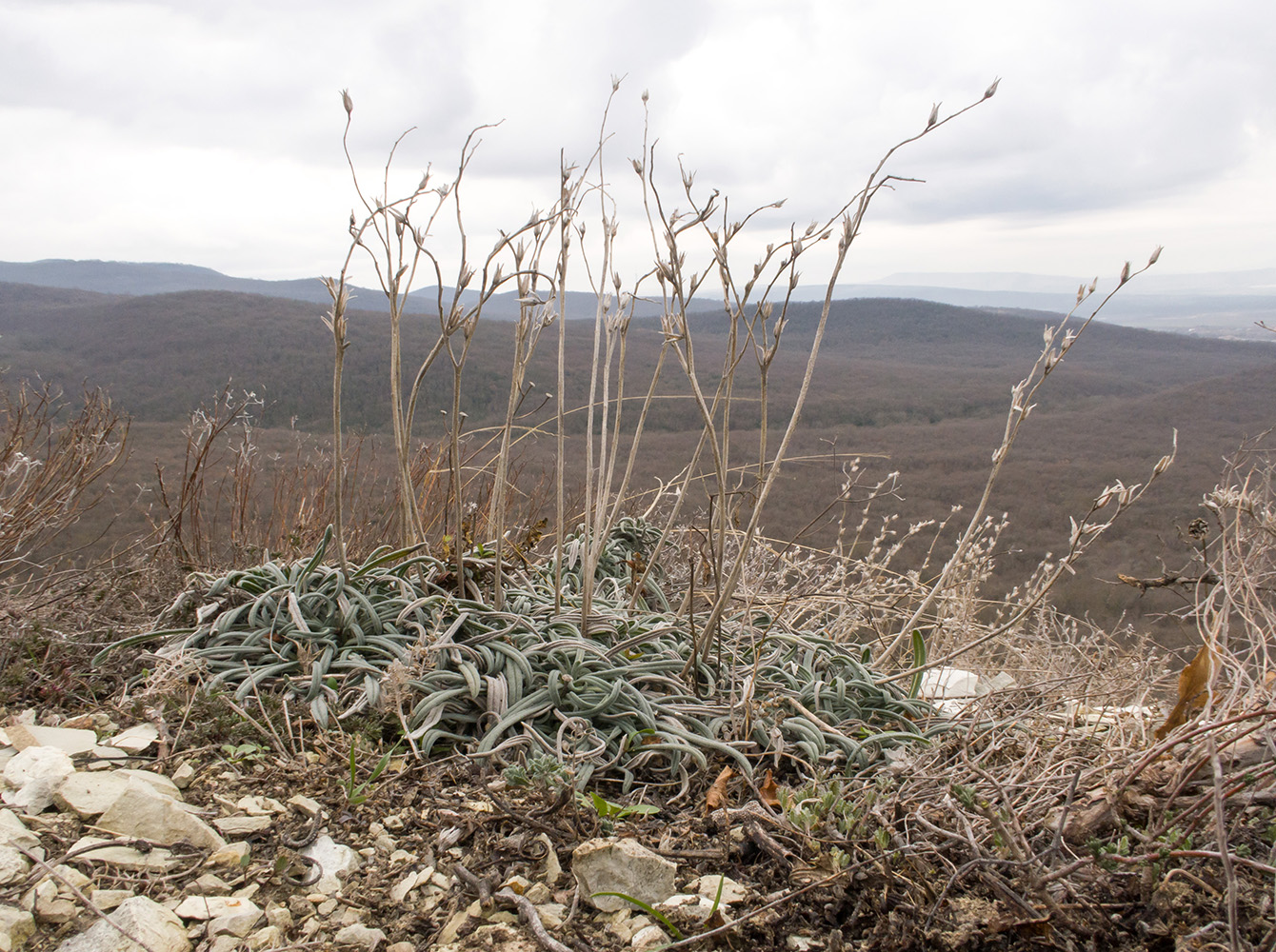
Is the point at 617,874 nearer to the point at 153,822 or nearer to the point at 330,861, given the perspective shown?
the point at 330,861

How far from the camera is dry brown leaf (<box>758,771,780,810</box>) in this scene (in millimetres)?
1661

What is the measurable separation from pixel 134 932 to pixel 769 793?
1214 millimetres

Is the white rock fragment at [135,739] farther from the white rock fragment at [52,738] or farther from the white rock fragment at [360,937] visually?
the white rock fragment at [360,937]

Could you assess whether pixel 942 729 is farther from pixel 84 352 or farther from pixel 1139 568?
pixel 84 352

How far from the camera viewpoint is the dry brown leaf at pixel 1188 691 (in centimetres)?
177

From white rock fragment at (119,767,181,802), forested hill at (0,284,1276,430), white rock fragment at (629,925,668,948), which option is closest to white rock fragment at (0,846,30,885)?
white rock fragment at (119,767,181,802)

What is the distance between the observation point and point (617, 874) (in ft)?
4.52

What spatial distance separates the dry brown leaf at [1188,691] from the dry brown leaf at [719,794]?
102 centimetres

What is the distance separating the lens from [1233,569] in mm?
2045

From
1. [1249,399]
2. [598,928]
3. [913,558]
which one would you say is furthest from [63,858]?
[1249,399]

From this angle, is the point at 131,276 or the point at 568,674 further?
the point at 131,276

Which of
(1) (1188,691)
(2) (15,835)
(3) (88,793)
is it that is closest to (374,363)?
(3) (88,793)

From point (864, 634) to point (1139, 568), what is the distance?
4.14 metres

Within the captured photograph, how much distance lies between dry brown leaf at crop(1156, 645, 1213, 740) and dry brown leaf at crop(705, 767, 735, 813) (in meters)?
1.02
